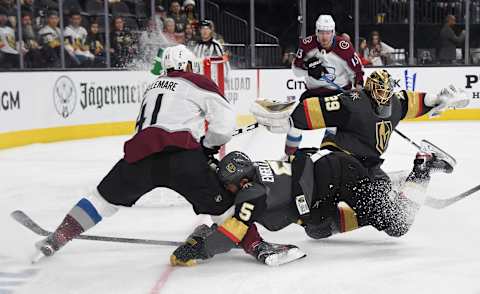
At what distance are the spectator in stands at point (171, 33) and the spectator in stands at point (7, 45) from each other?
2374 mm

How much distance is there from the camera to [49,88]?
8.52 m

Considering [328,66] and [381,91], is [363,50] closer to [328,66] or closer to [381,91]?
[328,66]

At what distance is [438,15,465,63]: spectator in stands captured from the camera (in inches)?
459

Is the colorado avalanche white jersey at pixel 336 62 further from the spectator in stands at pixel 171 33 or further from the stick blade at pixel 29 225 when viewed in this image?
the spectator in stands at pixel 171 33

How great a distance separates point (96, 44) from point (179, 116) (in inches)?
271

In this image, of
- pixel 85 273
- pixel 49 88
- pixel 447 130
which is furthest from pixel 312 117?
pixel 447 130

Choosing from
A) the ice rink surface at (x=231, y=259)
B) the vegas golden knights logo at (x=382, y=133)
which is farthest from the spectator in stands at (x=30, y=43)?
the vegas golden knights logo at (x=382, y=133)

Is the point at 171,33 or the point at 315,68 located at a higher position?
the point at 171,33

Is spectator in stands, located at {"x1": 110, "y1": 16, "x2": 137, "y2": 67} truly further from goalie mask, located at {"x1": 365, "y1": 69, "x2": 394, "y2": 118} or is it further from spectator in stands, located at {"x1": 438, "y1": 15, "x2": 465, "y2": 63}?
goalie mask, located at {"x1": 365, "y1": 69, "x2": 394, "y2": 118}

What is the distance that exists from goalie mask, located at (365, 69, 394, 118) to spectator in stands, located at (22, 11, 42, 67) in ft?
19.3

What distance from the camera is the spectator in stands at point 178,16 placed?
1057 centimetres

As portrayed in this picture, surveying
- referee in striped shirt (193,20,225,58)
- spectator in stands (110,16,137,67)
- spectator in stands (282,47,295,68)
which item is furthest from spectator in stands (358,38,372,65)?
referee in striped shirt (193,20,225,58)

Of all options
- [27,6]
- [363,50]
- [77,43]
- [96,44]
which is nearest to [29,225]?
[27,6]

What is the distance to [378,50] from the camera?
38.4ft
